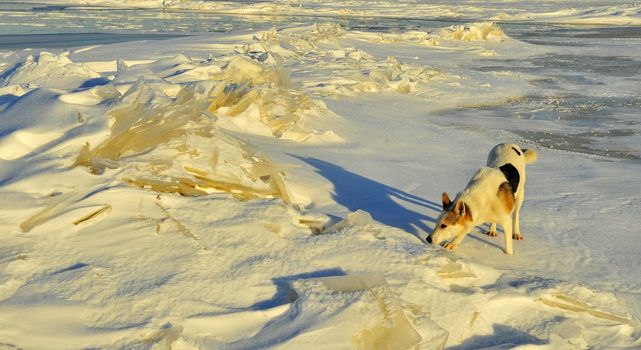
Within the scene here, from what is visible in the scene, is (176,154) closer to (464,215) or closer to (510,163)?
(464,215)

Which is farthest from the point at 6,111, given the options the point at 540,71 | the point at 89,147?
the point at 540,71

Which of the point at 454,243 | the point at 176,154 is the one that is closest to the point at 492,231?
the point at 454,243

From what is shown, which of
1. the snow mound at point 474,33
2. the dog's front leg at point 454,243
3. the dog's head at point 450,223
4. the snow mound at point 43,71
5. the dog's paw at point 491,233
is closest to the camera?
the dog's head at point 450,223

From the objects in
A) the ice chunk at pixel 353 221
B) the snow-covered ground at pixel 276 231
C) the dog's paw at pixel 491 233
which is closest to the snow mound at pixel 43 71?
the snow-covered ground at pixel 276 231

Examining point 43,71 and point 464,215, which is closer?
point 464,215

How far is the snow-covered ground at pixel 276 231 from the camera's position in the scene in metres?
3.49

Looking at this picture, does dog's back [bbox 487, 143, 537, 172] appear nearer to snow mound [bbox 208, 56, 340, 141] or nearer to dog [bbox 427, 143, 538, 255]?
dog [bbox 427, 143, 538, 255]

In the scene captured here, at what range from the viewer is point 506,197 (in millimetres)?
4914

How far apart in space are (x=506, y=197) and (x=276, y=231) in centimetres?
163

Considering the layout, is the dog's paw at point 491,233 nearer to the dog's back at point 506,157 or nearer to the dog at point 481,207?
the dog at point 481,207

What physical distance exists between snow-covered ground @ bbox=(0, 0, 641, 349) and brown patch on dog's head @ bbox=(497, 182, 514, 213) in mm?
341

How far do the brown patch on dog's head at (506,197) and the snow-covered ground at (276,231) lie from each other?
1.12ft

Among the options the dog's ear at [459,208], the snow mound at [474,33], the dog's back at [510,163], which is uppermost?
the dog's back at [510,163]

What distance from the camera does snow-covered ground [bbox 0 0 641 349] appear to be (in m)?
3.49
